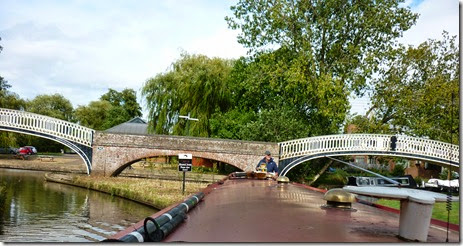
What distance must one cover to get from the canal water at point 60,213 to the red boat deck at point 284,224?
2932mm

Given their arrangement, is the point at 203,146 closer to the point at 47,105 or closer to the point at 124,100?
the point at 47,105

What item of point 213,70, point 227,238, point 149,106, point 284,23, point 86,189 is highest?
point 284,23

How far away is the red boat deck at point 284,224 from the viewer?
7.77ft

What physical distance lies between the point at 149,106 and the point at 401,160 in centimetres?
813

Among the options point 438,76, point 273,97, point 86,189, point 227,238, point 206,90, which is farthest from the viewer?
point 206,90

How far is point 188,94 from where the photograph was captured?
643 inches

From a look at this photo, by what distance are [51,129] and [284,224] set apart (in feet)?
37.1

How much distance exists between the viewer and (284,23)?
1386 centimetres

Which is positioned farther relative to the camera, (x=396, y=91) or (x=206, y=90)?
(x=206, y=90)

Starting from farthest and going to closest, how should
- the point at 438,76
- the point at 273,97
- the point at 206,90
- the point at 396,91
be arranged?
the point at 206,90 → the point at 273,97 → the point at 396,91 → the point at 438,76

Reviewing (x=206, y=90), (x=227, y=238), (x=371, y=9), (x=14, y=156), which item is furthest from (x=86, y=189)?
(x=227, y=238)

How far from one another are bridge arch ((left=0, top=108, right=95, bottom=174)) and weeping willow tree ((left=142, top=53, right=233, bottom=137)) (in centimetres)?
368

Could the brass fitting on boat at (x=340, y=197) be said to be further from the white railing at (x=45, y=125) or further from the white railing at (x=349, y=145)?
the white railing at (x=45, y=125)

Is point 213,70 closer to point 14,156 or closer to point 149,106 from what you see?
point 149,106
